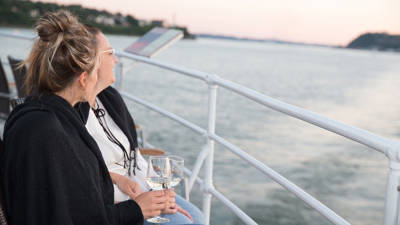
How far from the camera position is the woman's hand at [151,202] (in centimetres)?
129

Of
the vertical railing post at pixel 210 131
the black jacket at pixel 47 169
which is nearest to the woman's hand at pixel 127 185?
the black jacket at pixel 47 169

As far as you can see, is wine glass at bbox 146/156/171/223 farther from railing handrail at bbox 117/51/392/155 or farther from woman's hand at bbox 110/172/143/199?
railing handrail at bbox 117/51/392/155

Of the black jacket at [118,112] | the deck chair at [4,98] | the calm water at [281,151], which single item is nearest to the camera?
the black jacket at [118,112]

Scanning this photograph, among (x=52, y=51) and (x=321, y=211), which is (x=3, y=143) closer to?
(x=52, y=51)

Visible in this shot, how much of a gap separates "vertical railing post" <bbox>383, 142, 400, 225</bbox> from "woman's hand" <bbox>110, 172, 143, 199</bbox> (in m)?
0.86

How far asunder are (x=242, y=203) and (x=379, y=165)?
29.1 ft

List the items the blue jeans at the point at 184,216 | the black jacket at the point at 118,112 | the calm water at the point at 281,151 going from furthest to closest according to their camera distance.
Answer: the calm water at the point at 281,151 → the black jacket at the point at 118,112 → the blue jeans at the point at 184,216

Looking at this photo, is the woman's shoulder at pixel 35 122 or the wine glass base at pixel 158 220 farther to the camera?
the wine glass base at pixel 158 220

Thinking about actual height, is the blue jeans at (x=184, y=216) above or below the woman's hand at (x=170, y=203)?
below

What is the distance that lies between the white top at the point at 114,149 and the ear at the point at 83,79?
460mm

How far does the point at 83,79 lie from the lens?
3.71 feet

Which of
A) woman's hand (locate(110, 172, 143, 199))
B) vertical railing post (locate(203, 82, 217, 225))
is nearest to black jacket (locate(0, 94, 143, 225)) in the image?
woman's hand (locate(110, 172, 143, 199))

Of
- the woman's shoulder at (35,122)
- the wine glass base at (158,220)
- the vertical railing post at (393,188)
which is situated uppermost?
the woman's shoulder at (35,122)

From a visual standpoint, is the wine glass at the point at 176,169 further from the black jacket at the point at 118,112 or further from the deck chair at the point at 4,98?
the deck chair at the point at 4,98
